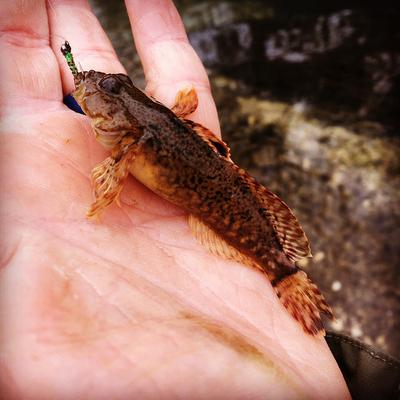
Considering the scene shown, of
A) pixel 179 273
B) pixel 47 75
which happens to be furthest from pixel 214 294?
pixel 47 75

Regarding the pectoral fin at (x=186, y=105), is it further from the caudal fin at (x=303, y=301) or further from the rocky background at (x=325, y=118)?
the rocky background at (x=325, y=118)

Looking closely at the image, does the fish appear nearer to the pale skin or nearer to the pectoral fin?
the pale skin

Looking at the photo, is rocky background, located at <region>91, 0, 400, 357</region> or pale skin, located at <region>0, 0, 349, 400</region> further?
rocky background, located at <region>91, 0, 400, 357</region>

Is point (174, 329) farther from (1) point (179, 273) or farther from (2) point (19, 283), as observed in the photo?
(2) point (19, 283)

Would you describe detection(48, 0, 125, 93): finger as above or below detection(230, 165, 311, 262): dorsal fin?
above

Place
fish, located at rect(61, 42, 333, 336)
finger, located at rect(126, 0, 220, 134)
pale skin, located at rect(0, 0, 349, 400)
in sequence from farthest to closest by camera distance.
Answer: finger, located at rect(126, 0, 220, 134) → fish, located at rect(61, 42, 333, 336) → pale skin, located at rect(0, 0, 349, 400)


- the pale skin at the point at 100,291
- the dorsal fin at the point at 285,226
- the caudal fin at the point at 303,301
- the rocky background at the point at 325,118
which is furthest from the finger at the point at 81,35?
the rocky background at the point at 325,118

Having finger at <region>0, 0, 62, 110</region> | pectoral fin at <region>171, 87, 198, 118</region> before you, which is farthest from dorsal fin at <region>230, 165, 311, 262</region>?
finger at <region>0, 0, 62, 110</region>
